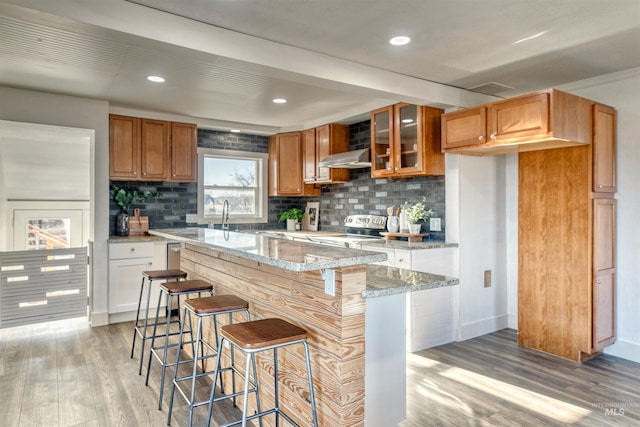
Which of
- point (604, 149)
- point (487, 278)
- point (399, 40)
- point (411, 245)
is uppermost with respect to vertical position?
point (399, 40)

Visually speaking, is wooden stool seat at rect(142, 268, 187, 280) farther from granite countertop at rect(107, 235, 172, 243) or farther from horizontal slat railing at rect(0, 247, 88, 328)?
horizontal slat railing at rect(0, 247, 88, 328)

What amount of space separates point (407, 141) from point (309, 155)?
1836 mm

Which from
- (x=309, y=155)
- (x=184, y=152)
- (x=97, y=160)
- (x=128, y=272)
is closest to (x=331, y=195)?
(x=309, y=155)

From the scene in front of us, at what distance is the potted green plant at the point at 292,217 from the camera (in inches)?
237

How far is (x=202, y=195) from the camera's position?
548 cm

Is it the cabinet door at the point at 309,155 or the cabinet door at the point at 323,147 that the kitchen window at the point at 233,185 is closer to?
the cabinet door at the point at 309,155

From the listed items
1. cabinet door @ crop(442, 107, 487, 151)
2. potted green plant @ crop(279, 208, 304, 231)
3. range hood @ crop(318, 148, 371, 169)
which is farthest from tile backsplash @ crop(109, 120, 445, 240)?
cabinet door @ crop(442, 107, 487, 151)

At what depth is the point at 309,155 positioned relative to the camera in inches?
218

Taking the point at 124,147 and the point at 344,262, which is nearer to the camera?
the point at 344,262

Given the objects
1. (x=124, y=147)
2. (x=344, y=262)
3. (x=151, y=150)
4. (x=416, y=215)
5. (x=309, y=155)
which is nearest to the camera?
(x=344, y=262)

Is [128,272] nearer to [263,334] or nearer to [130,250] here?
[130,250]

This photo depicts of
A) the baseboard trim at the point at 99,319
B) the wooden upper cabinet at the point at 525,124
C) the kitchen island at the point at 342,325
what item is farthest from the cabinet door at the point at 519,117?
A: the baseboard trim at the point at 99,319

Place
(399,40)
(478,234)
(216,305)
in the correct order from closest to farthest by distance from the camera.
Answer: (216,305), (399,40), (478,234)

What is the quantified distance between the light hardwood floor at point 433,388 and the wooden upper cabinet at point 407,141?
1745mm
